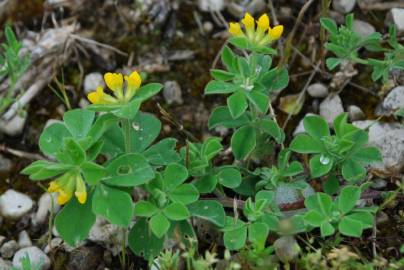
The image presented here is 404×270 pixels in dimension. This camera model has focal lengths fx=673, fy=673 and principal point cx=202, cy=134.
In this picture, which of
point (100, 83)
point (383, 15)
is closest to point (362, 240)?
point (383, 15)

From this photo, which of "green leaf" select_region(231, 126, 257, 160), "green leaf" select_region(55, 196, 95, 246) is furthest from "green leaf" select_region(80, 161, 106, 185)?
"green leaf" select_region(231, 126, 257, 160)

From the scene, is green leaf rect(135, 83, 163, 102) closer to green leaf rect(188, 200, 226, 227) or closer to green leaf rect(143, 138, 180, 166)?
green leaf rect(143, 138, 180, 166)

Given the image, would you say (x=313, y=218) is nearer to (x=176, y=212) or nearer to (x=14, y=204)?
(x=176, y=212)

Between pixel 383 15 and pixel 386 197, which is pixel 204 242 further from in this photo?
pixel 383 15

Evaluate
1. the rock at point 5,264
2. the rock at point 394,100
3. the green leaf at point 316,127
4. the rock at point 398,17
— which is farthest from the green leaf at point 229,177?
the rock at point 398,17

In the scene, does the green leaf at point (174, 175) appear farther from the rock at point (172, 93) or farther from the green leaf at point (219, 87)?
the rock at point (172, 93)

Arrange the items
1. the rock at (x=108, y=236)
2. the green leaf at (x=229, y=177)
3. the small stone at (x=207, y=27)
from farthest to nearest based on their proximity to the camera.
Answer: the small stone at (x=207, y=27) → the rock at (x=108, y=236) → the green leaf at (x=229, y=177)

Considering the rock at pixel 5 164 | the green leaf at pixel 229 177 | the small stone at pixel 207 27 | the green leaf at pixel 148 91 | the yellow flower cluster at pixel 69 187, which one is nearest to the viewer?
the yellow flower cluster at pixel 69 187
